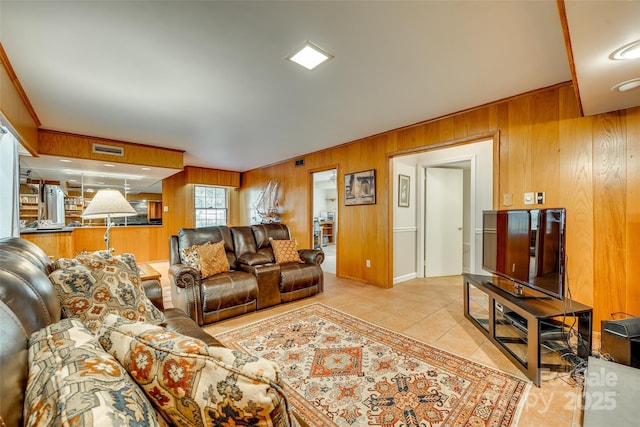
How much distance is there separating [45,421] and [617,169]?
3688 mm

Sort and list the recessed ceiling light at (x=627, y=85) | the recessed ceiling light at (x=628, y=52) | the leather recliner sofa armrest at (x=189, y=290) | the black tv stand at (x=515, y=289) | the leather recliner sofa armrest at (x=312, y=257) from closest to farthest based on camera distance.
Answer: the recessed ceiling light at (x=628, y=52)
the recessed ceiling light at (x=627, y=85)
the black tv stand at (x=515, y=289)
the leather recliner sofa armrest at (x=189, y=290)
the leather recliner sofa armrest at (x=312, y=257)

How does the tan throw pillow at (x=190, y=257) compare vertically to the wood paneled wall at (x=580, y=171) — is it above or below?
below

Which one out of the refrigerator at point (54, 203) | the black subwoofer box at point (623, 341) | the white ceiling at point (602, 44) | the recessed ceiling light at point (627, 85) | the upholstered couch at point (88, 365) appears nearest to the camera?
the upholstered couch at point (88, 365)

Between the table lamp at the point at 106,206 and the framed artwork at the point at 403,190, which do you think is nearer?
the table lamp at the point at 106,206

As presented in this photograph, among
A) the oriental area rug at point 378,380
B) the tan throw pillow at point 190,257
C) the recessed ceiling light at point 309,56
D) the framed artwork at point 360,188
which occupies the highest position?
the recessed ceiling light at point 309,56

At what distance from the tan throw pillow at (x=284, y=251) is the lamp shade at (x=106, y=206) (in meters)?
1.77

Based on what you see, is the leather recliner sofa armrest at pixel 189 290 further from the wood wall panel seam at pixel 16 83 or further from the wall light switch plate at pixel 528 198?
the wall light switch plate at pixel 528 198

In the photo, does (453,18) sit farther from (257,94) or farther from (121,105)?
(121,105)

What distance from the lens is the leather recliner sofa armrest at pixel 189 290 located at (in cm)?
260

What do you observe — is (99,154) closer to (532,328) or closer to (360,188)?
(360,188)

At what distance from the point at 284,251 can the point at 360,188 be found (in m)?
1.71

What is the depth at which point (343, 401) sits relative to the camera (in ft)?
5.38

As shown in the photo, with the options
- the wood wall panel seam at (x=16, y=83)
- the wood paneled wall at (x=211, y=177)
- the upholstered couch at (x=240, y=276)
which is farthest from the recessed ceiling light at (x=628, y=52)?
the wood paneled wall at (x=211, y=177)

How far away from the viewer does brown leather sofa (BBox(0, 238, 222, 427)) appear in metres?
0.57
